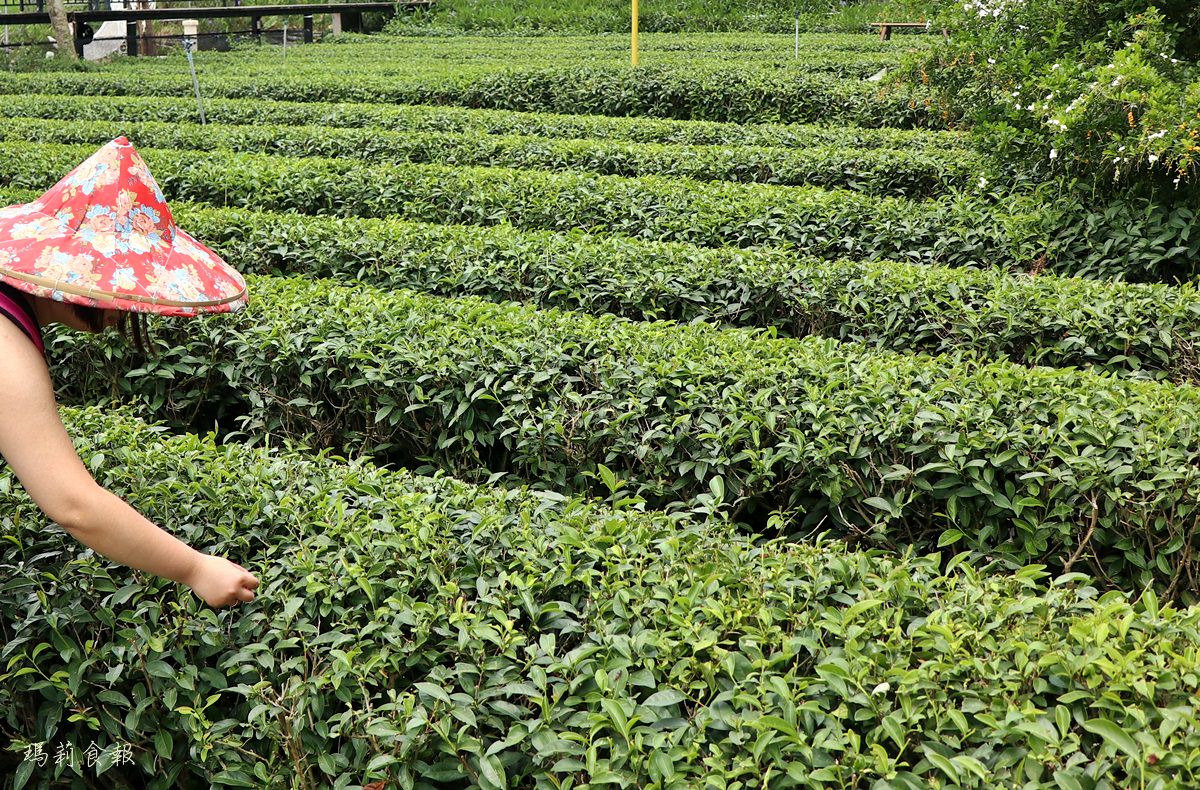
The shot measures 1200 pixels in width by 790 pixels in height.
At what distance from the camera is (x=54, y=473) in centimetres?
189

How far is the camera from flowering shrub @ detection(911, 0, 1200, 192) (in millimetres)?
5570

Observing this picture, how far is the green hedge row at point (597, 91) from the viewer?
1095cm

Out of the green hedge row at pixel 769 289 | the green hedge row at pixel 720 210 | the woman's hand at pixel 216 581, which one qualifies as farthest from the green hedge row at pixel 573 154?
the woman's hand at pixel 216 581

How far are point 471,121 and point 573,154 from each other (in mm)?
2249

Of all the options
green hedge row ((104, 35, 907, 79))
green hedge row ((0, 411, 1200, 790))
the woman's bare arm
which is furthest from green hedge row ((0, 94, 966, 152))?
the woman's bare arm

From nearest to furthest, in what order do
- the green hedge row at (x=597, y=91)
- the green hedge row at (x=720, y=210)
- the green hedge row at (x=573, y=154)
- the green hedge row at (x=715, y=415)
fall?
the green hedge row at (x=715, y=415)
the green hedge row at (x=720, y=210)
the green hedge row at (x=573, y=154)
the green hedge row at (x=597, y=91)

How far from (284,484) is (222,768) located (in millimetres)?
887

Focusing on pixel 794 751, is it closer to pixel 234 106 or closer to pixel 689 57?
pixel 234 106

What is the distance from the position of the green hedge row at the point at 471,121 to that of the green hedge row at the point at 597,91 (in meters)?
1.00

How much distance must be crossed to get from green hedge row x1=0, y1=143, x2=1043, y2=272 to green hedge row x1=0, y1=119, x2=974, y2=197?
2.17 feet

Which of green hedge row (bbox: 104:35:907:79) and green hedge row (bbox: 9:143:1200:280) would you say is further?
green hedge row (bbox: 104:35:907:79)

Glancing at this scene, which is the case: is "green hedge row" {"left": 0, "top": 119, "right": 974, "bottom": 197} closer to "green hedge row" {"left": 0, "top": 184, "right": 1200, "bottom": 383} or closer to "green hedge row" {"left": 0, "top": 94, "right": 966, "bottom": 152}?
"green hedge row" {"left": 0, "top": 94, "right": 966, "bottom": 152}

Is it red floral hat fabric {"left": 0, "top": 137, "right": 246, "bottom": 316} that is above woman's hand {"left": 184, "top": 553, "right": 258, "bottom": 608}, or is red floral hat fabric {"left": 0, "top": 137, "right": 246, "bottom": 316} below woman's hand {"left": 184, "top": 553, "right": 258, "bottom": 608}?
above

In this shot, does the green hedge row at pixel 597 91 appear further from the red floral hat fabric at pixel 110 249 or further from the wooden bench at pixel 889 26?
the red floral hat fabric at pixel 110 249
